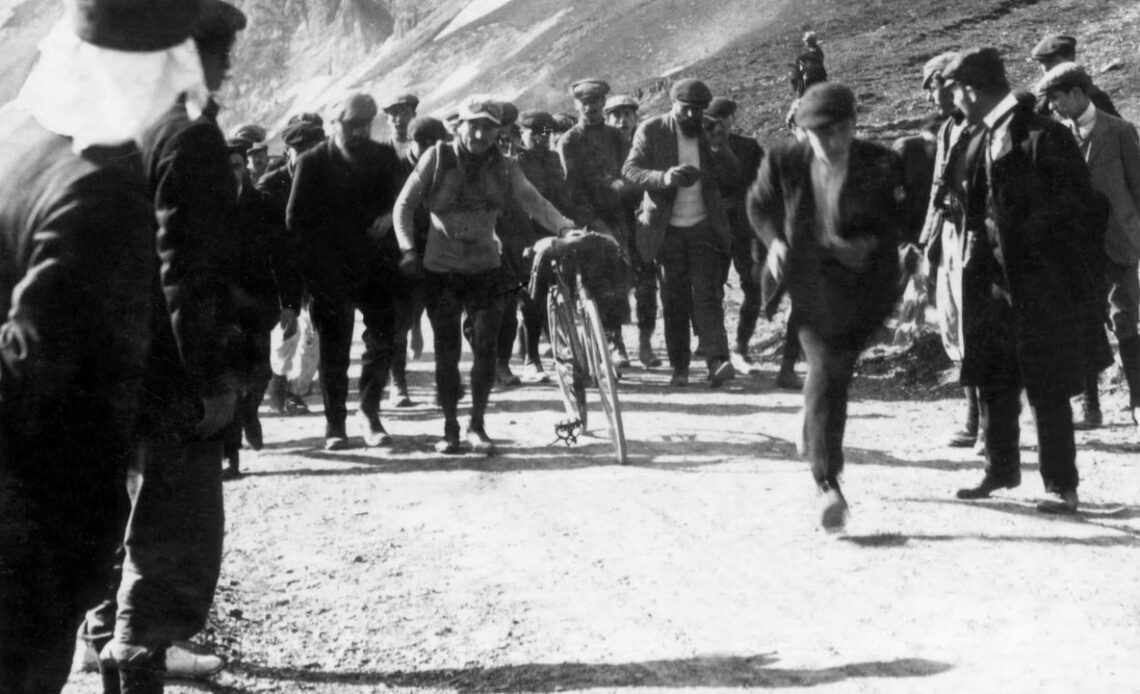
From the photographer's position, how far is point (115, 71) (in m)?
3.54

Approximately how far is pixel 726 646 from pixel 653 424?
494 centimetres

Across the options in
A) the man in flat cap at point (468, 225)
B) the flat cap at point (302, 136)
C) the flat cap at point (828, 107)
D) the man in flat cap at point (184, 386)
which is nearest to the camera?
the man in flat cap at point (184, 386)

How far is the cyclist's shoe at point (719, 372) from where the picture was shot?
39.1 feet

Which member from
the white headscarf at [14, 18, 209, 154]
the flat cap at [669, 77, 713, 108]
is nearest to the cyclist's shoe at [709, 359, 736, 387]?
the flat cap at [669, 77, 713, 108]

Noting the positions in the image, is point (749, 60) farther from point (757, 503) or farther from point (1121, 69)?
point (757, 503)

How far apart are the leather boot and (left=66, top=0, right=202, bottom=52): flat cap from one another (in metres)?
7.69

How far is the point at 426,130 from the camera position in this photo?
414 inches

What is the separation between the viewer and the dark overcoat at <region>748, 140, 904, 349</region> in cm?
688

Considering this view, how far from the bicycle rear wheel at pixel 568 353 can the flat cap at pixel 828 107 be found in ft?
10.1

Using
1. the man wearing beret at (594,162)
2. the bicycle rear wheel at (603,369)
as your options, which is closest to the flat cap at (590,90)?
the man wearing beret at (594,162)

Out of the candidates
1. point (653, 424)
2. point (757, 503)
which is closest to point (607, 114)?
point (653, 424)

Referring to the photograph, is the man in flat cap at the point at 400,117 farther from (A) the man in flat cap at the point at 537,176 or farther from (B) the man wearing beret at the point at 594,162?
(B) the man wearing beret at the point at 594,162

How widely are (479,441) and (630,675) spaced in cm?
441

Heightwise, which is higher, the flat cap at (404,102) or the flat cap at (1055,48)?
the flat cap at (404,102)
